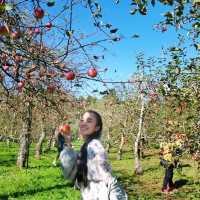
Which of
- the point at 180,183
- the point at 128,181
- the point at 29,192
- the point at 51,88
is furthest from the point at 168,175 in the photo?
the point at 51,88

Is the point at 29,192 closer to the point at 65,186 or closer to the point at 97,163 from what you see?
the point at 65,186

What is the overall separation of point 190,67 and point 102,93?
6.43 m

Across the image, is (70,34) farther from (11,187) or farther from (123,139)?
(123,139)

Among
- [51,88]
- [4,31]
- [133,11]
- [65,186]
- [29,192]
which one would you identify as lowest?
[29,192]

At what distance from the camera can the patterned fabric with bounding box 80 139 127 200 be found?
5.50 meters

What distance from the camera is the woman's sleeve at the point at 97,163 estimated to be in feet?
18.0

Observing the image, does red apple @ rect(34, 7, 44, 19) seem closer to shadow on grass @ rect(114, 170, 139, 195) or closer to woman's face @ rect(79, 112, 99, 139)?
woman's face @ rect(79, 112, 99, 139)

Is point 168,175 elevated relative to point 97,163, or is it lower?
lower

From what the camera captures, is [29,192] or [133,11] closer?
[133,11]

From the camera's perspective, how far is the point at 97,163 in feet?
18.0

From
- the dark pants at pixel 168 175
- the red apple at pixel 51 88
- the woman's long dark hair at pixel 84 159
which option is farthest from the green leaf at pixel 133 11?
the dark pants at pixel 168 175

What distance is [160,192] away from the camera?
22094mm

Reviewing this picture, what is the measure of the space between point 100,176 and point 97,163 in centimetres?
14

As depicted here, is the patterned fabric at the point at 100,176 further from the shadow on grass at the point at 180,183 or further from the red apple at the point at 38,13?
the shadow on grass at the point at 180,183
